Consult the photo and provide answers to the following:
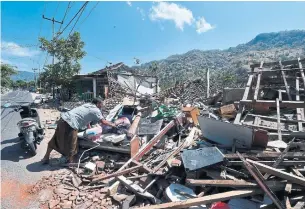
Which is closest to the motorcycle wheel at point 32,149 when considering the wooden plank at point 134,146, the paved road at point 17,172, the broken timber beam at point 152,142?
the paved road at point 17,172

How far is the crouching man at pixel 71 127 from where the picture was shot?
520 centimetres

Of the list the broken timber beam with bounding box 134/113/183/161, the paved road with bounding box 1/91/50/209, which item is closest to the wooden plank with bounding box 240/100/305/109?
the broken timber beam with bounding box 134/113/183/161

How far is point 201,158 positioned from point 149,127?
2789mm

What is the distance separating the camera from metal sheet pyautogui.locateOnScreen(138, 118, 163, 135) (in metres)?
6.16

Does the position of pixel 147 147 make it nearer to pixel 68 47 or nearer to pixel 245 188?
pixel 245 188

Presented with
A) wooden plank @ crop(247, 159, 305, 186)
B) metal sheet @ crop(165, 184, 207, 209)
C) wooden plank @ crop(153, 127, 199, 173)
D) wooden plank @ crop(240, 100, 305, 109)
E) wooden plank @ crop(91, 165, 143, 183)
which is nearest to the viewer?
wooden plank @ crop(247, 159, 305, 186)

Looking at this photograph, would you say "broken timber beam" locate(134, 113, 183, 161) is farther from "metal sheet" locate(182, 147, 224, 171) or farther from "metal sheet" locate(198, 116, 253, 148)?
"metal sheet" locate(182, 147, 224, 171)

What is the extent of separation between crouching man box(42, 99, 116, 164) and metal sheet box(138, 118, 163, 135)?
1.40 m

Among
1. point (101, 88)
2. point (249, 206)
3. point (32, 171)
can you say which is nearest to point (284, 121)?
point (249, 206)

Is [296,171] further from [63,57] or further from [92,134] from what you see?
[63,57]

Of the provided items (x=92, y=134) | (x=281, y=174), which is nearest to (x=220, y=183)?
(x=281, y=174)

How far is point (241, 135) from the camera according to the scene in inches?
166

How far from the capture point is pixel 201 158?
385cm

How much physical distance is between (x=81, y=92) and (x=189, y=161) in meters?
21.0
